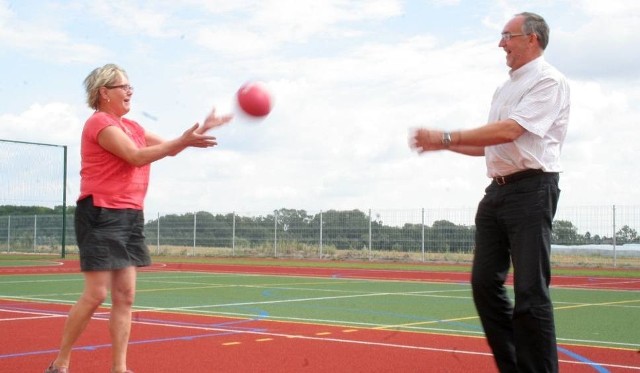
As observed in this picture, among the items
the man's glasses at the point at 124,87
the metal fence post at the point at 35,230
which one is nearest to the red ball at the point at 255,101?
the man's glasses at the point at 124,87

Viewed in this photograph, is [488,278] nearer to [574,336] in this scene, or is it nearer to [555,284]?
Answer: [574,336]

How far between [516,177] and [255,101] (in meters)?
1.68

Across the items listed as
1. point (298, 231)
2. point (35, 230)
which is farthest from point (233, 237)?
point (35, 230)

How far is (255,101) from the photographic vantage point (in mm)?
5836

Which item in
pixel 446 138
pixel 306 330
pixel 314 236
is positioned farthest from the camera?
pixel 314 236

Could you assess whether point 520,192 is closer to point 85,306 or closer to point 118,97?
point 118,97

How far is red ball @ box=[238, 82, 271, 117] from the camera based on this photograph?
583cm

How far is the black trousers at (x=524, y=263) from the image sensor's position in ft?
16.3

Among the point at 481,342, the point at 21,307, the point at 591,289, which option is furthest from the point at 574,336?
the point at 591,289

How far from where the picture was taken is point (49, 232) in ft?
144

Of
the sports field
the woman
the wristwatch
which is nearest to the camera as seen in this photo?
the wristwatch

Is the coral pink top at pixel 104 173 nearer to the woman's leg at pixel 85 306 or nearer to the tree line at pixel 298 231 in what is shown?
the woman's leg at pixel 85 306

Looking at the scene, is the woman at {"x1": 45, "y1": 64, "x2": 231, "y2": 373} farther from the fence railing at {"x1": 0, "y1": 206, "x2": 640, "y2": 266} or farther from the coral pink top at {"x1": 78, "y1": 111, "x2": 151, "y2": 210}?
the fence railing at {"x1": 0, "y1": 206, "x2": 640, "y2": 266}

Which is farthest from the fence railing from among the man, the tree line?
the man
